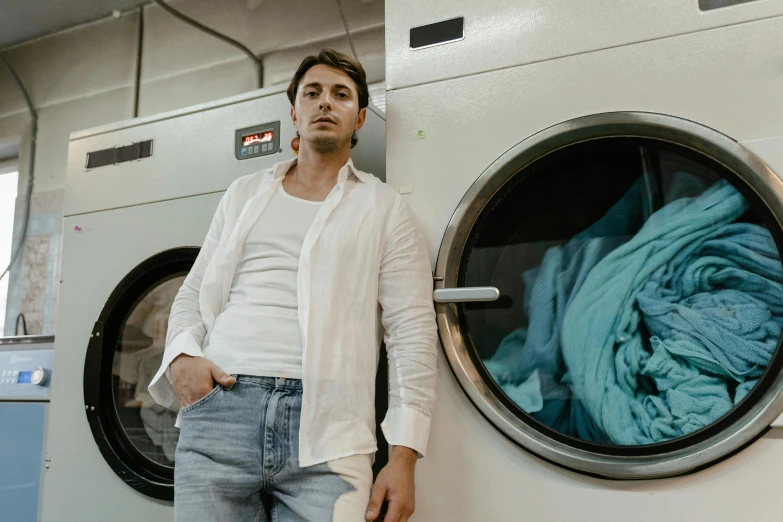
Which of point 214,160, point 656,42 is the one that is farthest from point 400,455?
point 214,160

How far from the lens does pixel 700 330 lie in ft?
3.55

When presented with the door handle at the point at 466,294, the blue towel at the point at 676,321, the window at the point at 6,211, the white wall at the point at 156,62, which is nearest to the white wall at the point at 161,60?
the white wall at the point at 156,62

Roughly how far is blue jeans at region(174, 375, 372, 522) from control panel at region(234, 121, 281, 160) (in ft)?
2.43

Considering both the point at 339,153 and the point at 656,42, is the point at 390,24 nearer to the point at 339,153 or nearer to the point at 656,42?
the point at 339,153

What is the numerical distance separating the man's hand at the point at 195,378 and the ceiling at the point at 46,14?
2.25 m

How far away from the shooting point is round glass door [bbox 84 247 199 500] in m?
1.65

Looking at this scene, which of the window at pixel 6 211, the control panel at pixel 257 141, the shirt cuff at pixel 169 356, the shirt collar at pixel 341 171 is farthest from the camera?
the window at pixel 6 211

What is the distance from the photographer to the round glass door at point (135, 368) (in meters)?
1.65

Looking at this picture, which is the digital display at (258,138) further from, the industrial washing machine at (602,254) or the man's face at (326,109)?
the industrial washing machine at (602,254)

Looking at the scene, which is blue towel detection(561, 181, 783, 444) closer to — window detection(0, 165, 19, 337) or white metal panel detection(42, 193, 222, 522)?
white metal panel detection(42, 193, 222, 522)

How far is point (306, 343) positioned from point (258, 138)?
756 mm

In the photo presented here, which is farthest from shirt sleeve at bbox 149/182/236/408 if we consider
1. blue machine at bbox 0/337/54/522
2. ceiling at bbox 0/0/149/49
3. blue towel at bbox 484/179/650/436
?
ceiling at bbox 0/0/149/49

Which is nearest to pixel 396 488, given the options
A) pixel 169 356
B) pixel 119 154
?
pixel 169 356

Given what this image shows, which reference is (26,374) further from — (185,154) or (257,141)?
(257,141)
